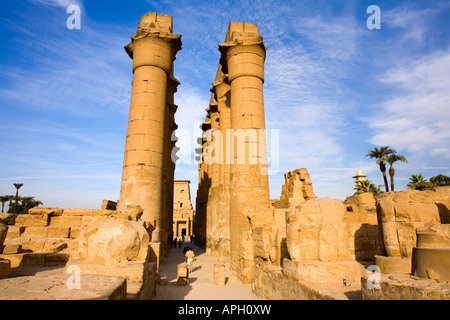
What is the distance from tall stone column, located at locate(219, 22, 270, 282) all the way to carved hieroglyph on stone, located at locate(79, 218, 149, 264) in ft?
22.2

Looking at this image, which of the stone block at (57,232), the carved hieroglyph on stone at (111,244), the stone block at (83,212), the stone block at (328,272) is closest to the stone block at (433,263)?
the stone block at (328,272)

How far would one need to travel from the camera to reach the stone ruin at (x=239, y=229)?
11.1ft

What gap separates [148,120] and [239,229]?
20.6 ft

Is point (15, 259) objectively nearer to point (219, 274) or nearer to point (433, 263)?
point (219, 274)

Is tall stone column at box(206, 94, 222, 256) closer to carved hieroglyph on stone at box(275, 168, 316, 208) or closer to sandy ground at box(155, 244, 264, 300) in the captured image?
carved hieroglyph on stone at box(275, 168, 316, 208)

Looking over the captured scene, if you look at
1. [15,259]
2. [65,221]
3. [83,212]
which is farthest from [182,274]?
[15,259]

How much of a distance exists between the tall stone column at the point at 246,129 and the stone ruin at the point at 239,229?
2.0 inches

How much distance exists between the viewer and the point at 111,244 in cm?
444

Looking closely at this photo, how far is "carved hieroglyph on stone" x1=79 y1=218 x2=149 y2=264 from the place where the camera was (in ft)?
14.3

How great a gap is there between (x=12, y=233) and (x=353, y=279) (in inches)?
364

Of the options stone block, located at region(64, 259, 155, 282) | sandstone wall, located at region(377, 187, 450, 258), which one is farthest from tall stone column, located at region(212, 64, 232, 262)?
stone block, located at region(64, 259, 155, 282)
